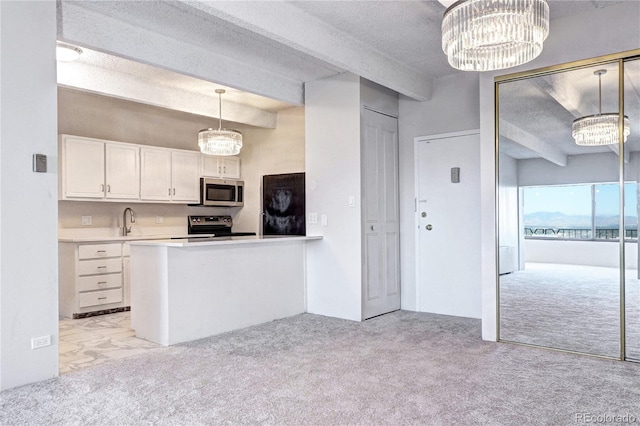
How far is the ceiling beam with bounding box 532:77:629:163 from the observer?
3.47 meters

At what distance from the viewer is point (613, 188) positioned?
134 inches

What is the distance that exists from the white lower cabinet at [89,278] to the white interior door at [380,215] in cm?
291

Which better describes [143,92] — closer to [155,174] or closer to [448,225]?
[155,174]

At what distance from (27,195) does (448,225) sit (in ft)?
12.5

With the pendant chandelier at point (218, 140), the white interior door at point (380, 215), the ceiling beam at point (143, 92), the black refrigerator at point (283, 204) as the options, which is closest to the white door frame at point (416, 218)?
the white interior door at point (380, 215)

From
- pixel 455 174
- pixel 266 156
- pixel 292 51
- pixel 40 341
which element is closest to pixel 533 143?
pixel 455 174

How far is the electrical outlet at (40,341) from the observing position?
285 centimetres

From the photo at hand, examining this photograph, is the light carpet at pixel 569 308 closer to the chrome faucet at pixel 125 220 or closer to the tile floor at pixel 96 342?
the tile floor at pixel 96 342

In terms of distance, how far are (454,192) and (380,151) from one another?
35.7 inches

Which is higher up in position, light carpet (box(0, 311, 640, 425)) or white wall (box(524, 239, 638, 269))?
white wall (box(524, 239, 638, 269))

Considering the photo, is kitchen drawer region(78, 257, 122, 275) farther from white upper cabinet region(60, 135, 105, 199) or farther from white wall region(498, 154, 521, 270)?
white wall region(498, 154, 521, 270)

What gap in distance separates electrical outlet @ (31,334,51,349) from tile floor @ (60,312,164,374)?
289mm

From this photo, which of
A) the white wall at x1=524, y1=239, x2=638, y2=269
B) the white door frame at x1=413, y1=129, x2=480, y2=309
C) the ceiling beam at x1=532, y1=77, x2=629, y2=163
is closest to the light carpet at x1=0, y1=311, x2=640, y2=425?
the white wall at x1=524, y1=239, x2=638, y2=269

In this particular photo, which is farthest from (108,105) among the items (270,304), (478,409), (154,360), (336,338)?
(478,409)
